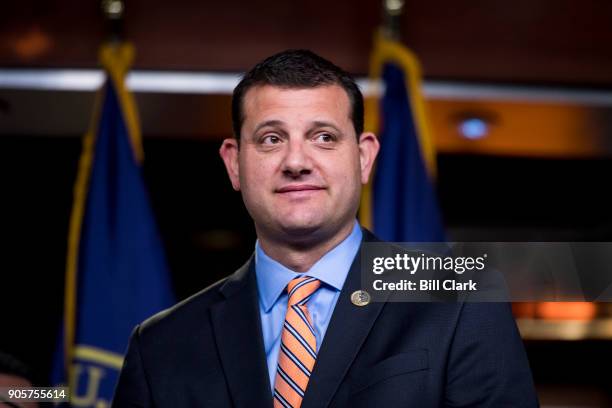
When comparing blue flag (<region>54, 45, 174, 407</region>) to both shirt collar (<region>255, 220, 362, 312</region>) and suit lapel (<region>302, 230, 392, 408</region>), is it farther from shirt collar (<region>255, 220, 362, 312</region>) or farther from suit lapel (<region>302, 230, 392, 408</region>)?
suit lapel (<region>302, 230, 392, 408</region>)

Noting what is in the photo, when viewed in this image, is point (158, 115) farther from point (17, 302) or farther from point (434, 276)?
point (434, 276)

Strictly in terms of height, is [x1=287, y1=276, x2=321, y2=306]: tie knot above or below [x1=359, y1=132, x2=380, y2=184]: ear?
below

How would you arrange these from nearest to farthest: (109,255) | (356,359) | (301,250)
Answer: (356,359), (301,250), (109,255)

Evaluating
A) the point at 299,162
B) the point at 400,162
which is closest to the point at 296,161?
the point at 299,162

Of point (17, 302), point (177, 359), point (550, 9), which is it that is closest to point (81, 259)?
point (17, 302)

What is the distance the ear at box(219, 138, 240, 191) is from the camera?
1299 mm

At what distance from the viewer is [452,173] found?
105 inches

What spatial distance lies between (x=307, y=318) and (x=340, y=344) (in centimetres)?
7

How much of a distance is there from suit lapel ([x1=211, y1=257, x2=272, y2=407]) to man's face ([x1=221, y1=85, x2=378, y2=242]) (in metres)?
0.10

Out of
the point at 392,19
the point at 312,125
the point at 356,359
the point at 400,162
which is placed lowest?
the point at 356,359

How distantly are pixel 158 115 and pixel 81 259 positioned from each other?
48cm

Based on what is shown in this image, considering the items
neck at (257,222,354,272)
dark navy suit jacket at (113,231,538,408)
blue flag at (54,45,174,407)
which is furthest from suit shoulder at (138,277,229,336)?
blue flag at (54,45,174,407)
